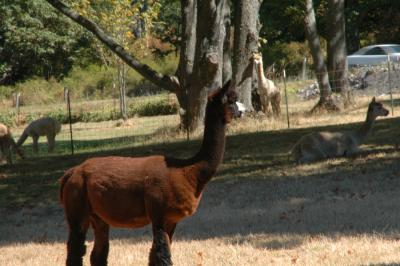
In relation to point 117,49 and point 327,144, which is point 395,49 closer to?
point 117,49

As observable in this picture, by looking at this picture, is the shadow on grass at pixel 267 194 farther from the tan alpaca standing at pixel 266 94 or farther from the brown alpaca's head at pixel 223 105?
the tan alpaca standing at pixel 266 94

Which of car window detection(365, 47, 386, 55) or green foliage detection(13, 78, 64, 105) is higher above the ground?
car window detection(365, 47, 386, 55)

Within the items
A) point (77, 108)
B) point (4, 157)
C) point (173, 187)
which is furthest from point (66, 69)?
point (173, 187)

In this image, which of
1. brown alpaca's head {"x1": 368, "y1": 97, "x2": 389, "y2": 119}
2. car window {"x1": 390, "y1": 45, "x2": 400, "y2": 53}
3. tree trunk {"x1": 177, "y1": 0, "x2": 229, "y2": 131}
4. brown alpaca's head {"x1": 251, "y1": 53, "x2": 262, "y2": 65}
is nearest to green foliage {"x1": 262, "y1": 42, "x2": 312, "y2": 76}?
car window {"x1": 390, "y1": 45, "x2": 400, "y2": 53}

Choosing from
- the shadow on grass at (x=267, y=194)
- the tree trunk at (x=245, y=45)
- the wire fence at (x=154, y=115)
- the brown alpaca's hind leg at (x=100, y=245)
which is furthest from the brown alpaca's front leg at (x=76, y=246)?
the tree trunk at (x=245, y=45)

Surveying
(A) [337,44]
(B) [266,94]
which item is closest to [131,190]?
(B) [266,94]

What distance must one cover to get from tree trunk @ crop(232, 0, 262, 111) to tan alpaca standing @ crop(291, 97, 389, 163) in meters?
8.17

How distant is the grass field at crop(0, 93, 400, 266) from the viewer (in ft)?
33.2

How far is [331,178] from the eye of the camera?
15977 mm

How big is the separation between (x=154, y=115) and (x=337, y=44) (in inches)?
422

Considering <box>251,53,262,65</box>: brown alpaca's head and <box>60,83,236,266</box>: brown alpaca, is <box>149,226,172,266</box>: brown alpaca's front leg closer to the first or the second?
<box>60,83,236,266</box>: brown alpaca

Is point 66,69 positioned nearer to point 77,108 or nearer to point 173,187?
point 77,108

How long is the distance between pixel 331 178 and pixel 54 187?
5.63 meters

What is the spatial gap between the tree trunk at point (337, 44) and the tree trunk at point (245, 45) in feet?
16.7
